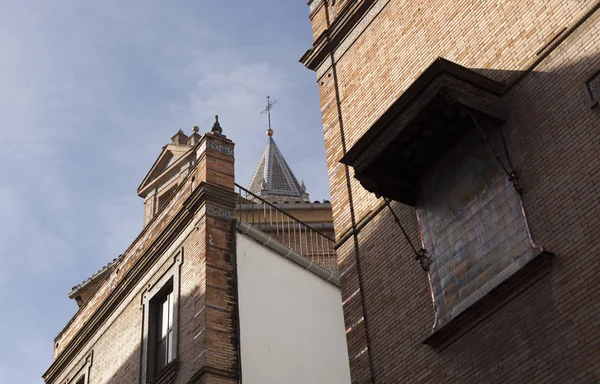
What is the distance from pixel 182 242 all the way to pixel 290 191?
58.6ft

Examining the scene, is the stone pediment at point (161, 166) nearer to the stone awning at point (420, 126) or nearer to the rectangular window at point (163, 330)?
the rectangular window at point (163, 330)

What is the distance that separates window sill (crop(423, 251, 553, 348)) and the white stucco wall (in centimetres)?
662

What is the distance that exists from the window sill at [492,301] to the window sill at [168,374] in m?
7.34

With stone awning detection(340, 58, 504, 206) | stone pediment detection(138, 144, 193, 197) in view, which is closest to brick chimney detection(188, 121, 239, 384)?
stone awning detection(340, 58, 504, 206)

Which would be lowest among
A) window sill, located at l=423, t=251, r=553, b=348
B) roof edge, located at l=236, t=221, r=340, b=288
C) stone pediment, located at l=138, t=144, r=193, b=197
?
window sill, located at l=423, t=251, r=553, b=348

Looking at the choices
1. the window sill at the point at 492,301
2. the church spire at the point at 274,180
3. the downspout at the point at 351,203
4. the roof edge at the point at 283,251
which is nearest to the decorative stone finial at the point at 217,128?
the roof edge at the point at 283,251

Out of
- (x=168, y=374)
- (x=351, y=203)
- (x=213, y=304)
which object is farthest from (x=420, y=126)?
(x=168, y=374)

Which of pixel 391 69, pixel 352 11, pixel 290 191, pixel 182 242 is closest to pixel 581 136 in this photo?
pixel 391 69

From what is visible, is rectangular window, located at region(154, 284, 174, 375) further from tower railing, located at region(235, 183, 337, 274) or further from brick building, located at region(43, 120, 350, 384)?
tower railing, located at region(235, 183, 337, 274)

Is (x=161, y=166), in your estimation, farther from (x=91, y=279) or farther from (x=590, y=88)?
(x=590, y=88)

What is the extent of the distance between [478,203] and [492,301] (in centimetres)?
136

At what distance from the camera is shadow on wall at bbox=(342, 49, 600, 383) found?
915cm

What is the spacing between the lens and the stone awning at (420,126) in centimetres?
1079

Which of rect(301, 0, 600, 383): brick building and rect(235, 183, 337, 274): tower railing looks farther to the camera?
rect(235, 183, 337, 274): tower railing
